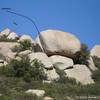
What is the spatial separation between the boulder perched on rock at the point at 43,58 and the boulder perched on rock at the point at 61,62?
83cm

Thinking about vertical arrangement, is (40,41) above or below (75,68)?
above

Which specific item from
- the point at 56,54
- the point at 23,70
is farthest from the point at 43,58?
the point at 23,70

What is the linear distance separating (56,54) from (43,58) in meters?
2.53

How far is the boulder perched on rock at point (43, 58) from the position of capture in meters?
29.0

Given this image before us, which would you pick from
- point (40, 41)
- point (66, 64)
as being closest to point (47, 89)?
point (66, 64)

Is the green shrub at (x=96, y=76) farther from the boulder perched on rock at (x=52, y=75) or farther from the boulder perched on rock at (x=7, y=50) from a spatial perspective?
the boulder perched on rock at (x=7, y=50)

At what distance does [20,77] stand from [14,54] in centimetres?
607

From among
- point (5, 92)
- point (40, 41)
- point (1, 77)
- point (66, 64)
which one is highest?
point (40, 41)

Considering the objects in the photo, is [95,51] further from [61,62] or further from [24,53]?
[24,53]

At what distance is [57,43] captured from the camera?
31969 mm

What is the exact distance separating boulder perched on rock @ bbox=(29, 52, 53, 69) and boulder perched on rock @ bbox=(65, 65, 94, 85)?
1.67 metres

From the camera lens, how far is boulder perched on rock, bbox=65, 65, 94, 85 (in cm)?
2909

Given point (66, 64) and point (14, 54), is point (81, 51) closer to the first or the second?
point (66, 64)

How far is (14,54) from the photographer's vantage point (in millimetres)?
31188
